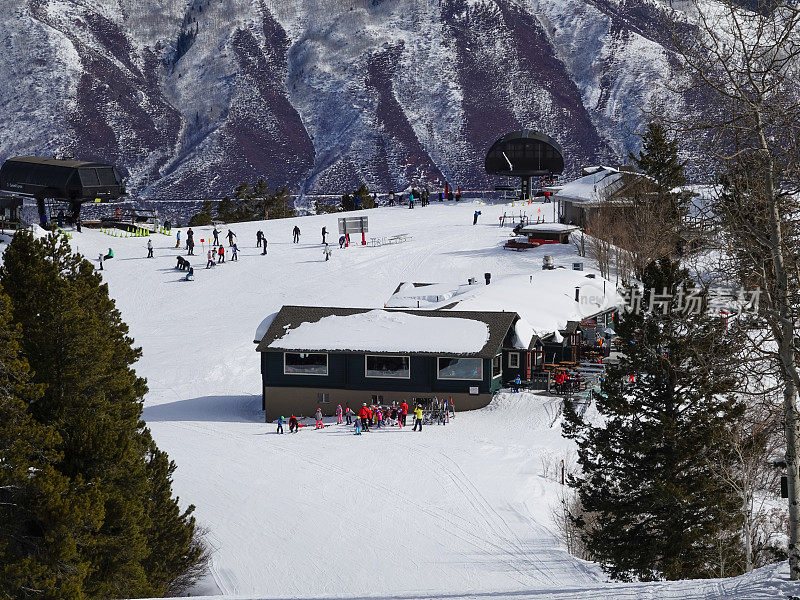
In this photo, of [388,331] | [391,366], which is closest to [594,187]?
[388,331]

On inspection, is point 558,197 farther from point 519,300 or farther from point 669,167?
point 519,300

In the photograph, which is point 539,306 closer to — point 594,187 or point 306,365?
point 306,365

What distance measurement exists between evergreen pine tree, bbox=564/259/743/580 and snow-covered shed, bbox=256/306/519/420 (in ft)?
53.8

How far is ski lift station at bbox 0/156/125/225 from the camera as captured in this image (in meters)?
81.6

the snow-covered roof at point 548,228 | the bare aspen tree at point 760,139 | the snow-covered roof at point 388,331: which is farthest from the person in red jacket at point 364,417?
the snow-covered roof at point 548,228

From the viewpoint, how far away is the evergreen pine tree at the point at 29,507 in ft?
55.3

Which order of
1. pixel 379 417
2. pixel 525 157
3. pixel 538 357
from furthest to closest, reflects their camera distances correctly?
pixel 525 157 < pixel 538 357 < pixel 379 417

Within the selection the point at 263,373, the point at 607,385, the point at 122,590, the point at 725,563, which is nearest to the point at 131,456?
the point at 122,590

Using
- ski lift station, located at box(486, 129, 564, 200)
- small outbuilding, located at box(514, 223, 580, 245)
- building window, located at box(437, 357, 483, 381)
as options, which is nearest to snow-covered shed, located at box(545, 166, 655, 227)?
small outbuilding, located at box(514, 223, 580, 245)

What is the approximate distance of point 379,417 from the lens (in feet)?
122

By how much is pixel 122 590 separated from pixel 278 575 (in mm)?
4943

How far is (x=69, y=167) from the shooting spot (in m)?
82.4

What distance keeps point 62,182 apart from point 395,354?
50.8 meters

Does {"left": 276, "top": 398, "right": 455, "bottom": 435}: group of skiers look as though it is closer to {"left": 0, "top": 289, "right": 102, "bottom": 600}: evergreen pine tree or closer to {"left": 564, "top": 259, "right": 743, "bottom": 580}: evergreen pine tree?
{"left": 564, "top": 259, "right": 743, "bottom": 580}: evergreen pine tree
